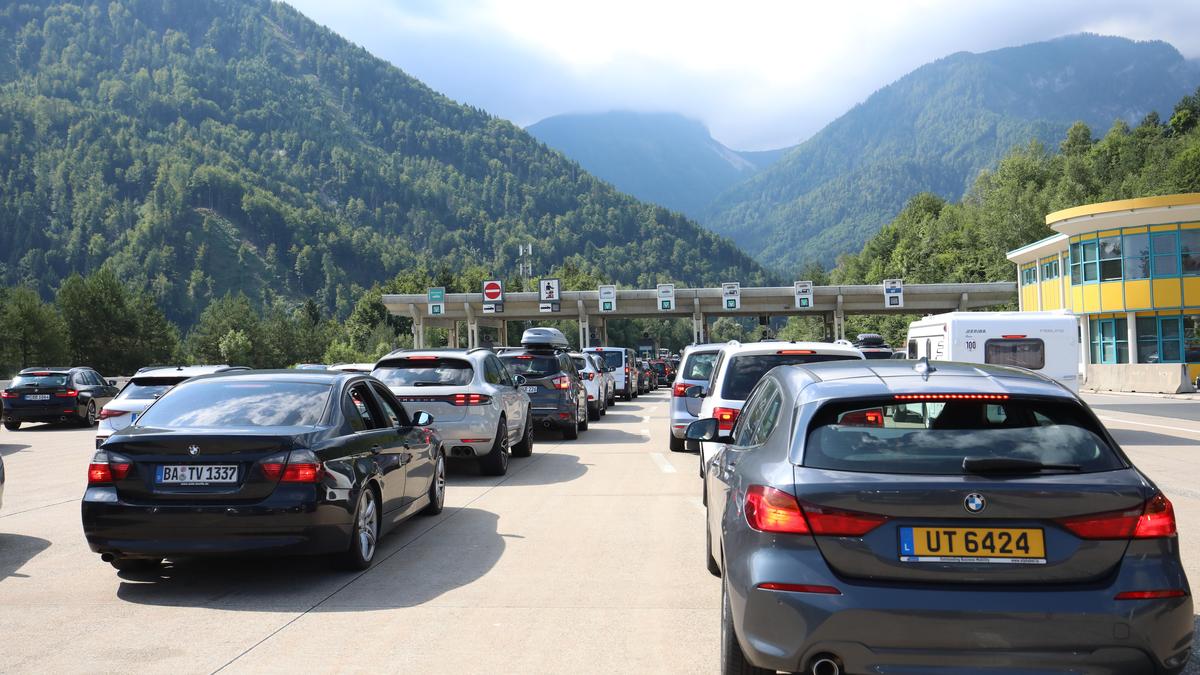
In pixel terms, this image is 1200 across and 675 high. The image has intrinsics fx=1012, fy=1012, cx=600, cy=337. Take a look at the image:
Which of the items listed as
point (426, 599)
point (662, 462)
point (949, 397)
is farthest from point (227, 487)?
point (662, 462)

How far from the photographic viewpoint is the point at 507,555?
7828 mm

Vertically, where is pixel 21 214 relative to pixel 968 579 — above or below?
above

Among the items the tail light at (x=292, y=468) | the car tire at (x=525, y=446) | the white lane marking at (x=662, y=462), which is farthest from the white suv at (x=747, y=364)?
the tail light at (x=292, y=468)

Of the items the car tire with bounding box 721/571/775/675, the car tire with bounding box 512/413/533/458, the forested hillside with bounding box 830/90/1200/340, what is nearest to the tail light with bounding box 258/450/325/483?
the car tire with bounding box 721/571/775/675

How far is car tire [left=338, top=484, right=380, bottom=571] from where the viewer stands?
706cm

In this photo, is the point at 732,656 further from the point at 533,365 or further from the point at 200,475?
the point at 533,365

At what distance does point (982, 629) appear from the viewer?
3.62 meters

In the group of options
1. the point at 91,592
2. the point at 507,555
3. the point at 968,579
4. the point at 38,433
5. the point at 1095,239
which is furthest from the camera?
the point at 1095,239

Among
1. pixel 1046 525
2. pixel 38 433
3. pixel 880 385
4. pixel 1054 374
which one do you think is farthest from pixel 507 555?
pixel 38 433

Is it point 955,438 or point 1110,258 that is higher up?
point 1110,258

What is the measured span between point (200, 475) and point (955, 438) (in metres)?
4.80

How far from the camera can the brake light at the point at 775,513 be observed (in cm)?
386

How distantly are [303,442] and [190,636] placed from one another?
152 cm

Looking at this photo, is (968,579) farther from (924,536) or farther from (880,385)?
(880,385)
